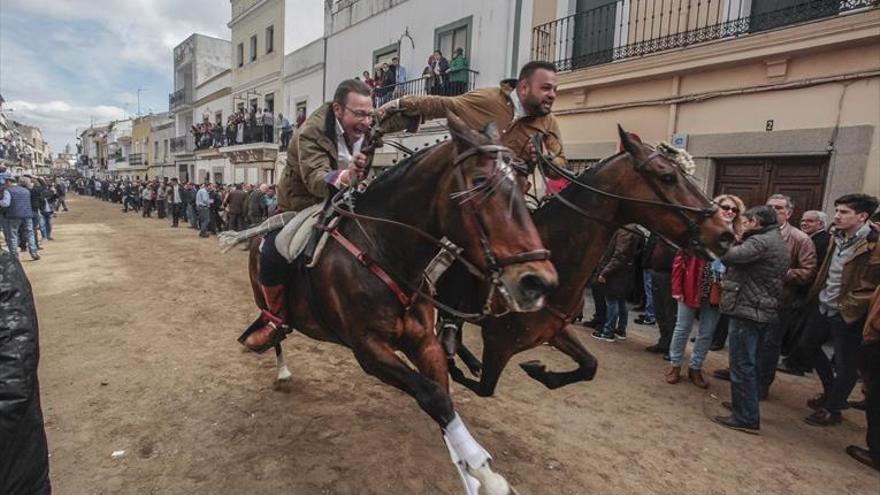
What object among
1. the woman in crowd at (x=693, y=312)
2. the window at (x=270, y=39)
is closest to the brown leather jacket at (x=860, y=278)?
the woman in crowd at (x=693, y=312)

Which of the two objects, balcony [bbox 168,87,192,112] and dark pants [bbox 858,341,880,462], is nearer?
dark pants [bbox 858,341,880,462]

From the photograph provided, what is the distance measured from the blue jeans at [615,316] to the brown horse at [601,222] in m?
3.59

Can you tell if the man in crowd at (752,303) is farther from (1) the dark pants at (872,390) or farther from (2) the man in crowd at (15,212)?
(2) the man in crowd at (15,212)

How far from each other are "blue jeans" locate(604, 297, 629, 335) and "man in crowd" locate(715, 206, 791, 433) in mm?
2526

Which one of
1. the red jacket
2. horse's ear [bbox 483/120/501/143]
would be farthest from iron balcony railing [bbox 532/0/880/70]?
horse's ear [bbox 483/120/501/143]

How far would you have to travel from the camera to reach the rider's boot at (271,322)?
3250mm

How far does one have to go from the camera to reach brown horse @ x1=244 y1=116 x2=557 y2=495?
1950 millimetres

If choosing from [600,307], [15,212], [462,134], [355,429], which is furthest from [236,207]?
[462,134]

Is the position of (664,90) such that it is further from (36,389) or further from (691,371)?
(36,389)

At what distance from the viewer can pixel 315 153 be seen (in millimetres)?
2938

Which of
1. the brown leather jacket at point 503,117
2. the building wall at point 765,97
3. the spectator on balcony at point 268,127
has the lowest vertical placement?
the brown leather jacket at point 503,117

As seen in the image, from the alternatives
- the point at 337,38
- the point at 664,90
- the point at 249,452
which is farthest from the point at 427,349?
the point at 337,38

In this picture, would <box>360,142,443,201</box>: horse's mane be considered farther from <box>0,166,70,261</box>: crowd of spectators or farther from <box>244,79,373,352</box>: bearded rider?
<box>0,166,70,261</box>: crowd of spectators

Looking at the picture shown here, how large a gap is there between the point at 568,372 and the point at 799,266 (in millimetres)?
3482
